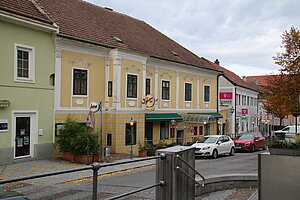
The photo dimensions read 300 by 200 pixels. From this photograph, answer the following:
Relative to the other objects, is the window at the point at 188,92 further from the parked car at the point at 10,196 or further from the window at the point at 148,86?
the parked car at the point at 10,196

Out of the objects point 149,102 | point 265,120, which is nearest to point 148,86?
point 149,102

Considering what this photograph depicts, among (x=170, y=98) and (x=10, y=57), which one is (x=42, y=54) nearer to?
(x=10, y=57)

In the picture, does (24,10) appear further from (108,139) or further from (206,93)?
(206,93)

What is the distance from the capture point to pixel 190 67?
101 ft

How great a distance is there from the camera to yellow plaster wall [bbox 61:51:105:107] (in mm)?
19219

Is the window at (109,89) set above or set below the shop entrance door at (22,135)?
above

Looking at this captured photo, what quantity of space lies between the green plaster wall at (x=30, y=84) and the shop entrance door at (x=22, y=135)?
0.48 m

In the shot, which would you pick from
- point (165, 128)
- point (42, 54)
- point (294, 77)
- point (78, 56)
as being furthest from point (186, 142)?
point (42, 54)

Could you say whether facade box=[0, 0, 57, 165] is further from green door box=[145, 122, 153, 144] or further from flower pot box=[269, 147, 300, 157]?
flower pot box=[269, 147, 300, 157]

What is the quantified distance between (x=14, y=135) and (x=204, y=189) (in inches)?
435

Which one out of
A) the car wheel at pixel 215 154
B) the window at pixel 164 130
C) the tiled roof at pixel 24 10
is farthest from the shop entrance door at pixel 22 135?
the window at pixel 164 130

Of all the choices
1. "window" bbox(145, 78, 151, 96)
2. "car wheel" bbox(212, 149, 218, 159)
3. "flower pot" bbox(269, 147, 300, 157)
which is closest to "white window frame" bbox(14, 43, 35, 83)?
"window" bbox(145, 78, 151, 96)

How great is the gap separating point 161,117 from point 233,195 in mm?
17616

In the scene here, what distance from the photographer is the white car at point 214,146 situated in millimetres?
20375
